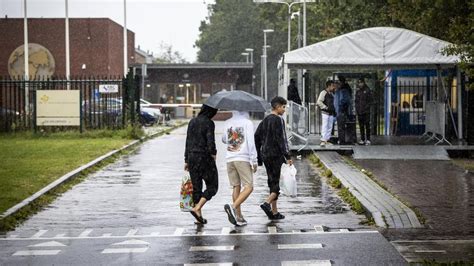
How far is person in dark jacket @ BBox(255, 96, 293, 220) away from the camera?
13.8m

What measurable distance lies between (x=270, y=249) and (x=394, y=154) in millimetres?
14179

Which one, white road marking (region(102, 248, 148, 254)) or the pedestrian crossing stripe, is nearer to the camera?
white road marking (region(102, 248, 148, 254))

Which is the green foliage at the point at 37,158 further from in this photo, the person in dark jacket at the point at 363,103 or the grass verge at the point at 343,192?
the person in dark jacket at the point at 363,103

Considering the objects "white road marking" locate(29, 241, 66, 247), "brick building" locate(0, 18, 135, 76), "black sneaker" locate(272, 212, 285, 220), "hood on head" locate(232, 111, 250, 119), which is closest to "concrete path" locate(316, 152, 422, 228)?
"black sneaker" locate(272, 212, 285, 220)

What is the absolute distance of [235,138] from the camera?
13.3 meters

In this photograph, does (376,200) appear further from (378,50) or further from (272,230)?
(378,50)

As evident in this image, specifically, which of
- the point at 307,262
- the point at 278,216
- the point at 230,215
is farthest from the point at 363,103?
the point at 307,262

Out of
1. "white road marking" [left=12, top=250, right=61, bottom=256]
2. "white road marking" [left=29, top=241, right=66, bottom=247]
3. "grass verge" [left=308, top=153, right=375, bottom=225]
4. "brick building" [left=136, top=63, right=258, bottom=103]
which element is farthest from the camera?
"brick building" [left=136, top=63, right=258, bottom=103]

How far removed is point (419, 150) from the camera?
2544 cm

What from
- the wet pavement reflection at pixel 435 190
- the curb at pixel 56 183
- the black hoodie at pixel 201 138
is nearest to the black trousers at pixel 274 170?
the black hoodie at pixel 201 138

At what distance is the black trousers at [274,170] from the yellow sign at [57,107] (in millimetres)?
21726

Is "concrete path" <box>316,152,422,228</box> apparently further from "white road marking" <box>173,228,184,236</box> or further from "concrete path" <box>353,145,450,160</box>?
"concrete path" <box>353,145,450,160</box>

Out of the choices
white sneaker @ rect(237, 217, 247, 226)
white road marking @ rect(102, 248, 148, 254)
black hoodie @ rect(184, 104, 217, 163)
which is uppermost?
black hoodie @ rect(184, 104, 217, 163)

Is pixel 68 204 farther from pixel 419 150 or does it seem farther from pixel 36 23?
pixel 36 23
